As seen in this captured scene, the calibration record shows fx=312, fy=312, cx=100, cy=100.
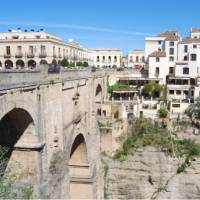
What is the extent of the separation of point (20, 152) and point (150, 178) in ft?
61.0

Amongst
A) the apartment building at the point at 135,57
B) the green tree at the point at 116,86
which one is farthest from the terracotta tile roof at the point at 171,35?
the apartment building at the point at 135,57

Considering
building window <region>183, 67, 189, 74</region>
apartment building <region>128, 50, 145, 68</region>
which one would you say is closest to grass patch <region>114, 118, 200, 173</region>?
building window <region>183, 67, 189, 74</region>

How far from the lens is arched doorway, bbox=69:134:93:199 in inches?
993

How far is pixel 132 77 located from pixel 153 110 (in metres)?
11.4

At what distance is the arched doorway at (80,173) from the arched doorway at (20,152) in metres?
9.87

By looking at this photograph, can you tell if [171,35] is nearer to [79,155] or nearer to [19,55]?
[19,55]

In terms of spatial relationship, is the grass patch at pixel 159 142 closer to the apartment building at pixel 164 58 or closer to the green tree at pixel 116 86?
the green tree at pixel 116 86

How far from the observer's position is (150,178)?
100ft

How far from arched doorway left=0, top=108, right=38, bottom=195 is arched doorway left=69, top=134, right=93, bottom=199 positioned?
9869 mm

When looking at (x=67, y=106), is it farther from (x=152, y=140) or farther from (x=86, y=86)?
(x=152, y=140)

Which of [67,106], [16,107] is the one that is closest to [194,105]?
[67,106]

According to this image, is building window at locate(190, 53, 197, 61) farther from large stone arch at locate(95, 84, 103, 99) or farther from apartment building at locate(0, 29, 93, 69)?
apartment building at locate(0, 29, 93, 69)

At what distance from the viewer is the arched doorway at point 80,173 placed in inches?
993

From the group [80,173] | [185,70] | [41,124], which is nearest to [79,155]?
[80,173]
